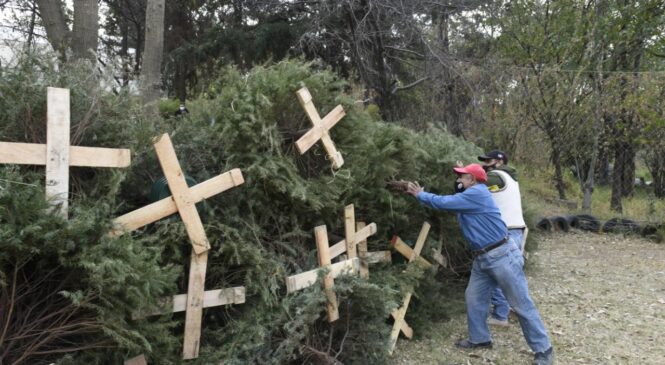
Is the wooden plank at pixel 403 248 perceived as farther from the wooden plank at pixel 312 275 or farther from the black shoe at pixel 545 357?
the black shoe at pixel 545 357

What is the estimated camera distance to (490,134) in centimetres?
1260

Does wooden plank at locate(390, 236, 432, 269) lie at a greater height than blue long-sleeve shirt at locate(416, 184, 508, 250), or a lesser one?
lesser

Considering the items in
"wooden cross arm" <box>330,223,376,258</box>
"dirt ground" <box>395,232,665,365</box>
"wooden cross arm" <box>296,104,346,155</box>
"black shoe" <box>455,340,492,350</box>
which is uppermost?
"wooden cross arm" <box>296,104,346,155</box>

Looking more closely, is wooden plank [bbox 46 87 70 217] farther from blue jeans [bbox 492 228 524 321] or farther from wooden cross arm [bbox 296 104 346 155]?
blue jeans [bbox 492 228 524 321]

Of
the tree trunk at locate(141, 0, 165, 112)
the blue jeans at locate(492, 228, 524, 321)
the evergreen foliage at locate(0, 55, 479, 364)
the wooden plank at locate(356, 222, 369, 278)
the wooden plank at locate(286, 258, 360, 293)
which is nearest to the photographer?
the evergreen foliage at locate(0, 55, 479, 364)

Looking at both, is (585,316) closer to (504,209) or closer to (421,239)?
(504,209)

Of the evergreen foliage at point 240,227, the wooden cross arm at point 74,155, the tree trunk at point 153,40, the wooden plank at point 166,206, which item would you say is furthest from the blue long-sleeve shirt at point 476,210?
the tree trunk at point 153,40

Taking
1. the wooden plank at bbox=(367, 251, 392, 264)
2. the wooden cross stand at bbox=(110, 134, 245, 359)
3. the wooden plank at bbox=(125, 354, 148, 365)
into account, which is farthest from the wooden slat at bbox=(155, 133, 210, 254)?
the wooden plank at bbox=(367, 251, 392, 264)

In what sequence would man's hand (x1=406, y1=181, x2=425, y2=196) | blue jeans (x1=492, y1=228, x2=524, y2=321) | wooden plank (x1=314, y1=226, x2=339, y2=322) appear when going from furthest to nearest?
blue jeans (x1=492, y1=228, x2=524, y2=321) < man's hand (x1=406, y1=181, x2=425, y2=196) < wooden plank (x1=314, y1=226, x2=339, y2=322)

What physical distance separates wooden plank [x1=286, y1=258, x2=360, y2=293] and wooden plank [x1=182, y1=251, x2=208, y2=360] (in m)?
0.61

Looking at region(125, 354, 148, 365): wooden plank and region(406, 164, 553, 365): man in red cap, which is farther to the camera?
region(406, 164, 553, 365): man in red cap

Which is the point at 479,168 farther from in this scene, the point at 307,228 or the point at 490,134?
the point at 490,134

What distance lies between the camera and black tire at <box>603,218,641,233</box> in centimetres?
1014

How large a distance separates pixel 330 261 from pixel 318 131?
3.16ft
